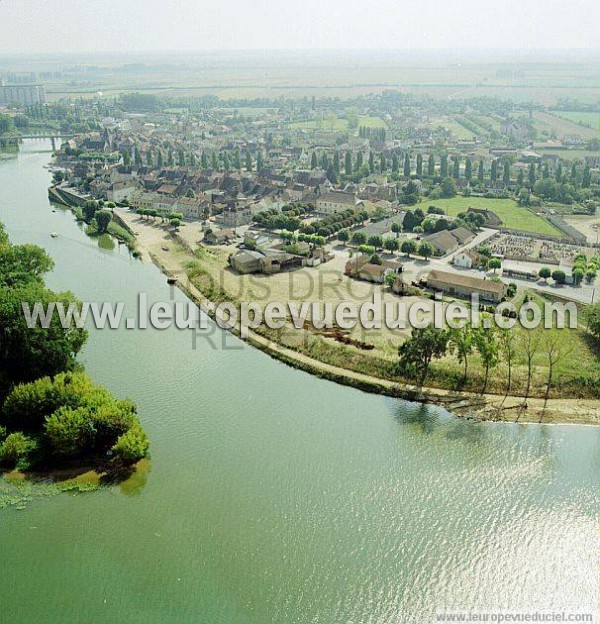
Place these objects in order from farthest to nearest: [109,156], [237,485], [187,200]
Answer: [109,156], [187,200], [237,485]

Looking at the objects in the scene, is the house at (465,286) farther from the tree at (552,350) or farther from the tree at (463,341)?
the tree at (463,341)

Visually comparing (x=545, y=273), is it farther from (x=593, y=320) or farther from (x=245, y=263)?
(x=245, y=263)

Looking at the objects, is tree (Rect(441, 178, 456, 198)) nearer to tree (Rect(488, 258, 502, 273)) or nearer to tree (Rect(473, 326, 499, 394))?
tree (Rect(488, 258, 502, 273))

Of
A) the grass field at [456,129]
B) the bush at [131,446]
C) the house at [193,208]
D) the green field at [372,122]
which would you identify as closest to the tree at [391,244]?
the house at [193,208]

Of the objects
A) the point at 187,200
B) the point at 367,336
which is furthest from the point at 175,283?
the point at 187,200

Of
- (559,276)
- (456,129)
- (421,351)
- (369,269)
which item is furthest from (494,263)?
(456,129)

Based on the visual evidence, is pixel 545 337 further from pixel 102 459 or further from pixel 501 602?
pixel 102 459
